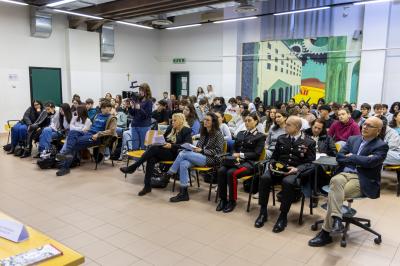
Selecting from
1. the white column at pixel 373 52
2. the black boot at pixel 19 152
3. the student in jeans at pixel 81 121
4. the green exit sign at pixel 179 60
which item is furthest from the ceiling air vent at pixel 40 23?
the white column at pixel 373 52

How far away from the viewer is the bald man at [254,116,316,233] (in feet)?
10.6

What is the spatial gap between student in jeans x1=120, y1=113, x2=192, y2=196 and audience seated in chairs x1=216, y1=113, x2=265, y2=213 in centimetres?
82

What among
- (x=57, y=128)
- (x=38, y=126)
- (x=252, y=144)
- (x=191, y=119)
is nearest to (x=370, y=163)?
(x=252, y=144)

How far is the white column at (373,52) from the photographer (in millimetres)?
8227

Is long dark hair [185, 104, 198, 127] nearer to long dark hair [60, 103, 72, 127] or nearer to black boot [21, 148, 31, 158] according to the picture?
long dark hair [60, 103, 72, 127]

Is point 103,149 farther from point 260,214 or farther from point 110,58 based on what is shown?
point 110,58

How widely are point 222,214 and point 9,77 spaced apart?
807cm

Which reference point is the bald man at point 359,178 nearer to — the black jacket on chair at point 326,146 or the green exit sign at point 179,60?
the black jacket on chair at point 326,146

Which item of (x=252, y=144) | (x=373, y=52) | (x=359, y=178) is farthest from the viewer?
(x=373, y=52)

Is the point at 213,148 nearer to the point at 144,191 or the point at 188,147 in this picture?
the point at 188,147

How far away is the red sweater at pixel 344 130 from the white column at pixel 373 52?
450 centimetres

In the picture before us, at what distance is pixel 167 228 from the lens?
3299 millimetres

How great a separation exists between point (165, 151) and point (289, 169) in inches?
67.8

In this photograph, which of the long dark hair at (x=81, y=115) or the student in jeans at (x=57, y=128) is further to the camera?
the student in jeans at (x=57, y=128)
